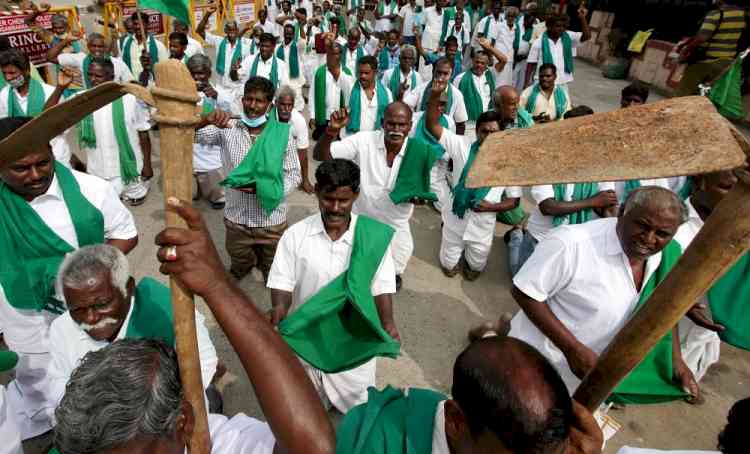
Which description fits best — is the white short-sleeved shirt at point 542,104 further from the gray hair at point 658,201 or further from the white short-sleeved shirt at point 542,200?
the gray hair at point 658,201

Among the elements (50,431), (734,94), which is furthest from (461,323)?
(734,94)

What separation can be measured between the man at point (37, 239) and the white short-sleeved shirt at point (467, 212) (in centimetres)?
297

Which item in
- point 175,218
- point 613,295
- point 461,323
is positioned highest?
point 175,218

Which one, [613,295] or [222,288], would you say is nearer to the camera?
[222,288]

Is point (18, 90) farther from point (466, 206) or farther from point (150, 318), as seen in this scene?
point (466, 206)

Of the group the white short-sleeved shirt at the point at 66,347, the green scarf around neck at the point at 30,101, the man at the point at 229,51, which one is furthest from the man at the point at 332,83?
the white short-sleeved shirt at the point at 66,347

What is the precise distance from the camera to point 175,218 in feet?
3.56

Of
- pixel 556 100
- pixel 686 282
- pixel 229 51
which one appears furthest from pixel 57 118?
pixel 229 51

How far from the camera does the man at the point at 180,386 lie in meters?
1.08

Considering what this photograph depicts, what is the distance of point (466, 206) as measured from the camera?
4.41 m

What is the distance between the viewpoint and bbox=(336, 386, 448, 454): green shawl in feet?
4.66

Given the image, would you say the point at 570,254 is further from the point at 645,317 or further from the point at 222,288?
the point at 222,288

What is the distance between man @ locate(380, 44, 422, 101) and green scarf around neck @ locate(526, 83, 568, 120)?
6.87 ft

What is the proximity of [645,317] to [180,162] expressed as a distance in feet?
3.74
